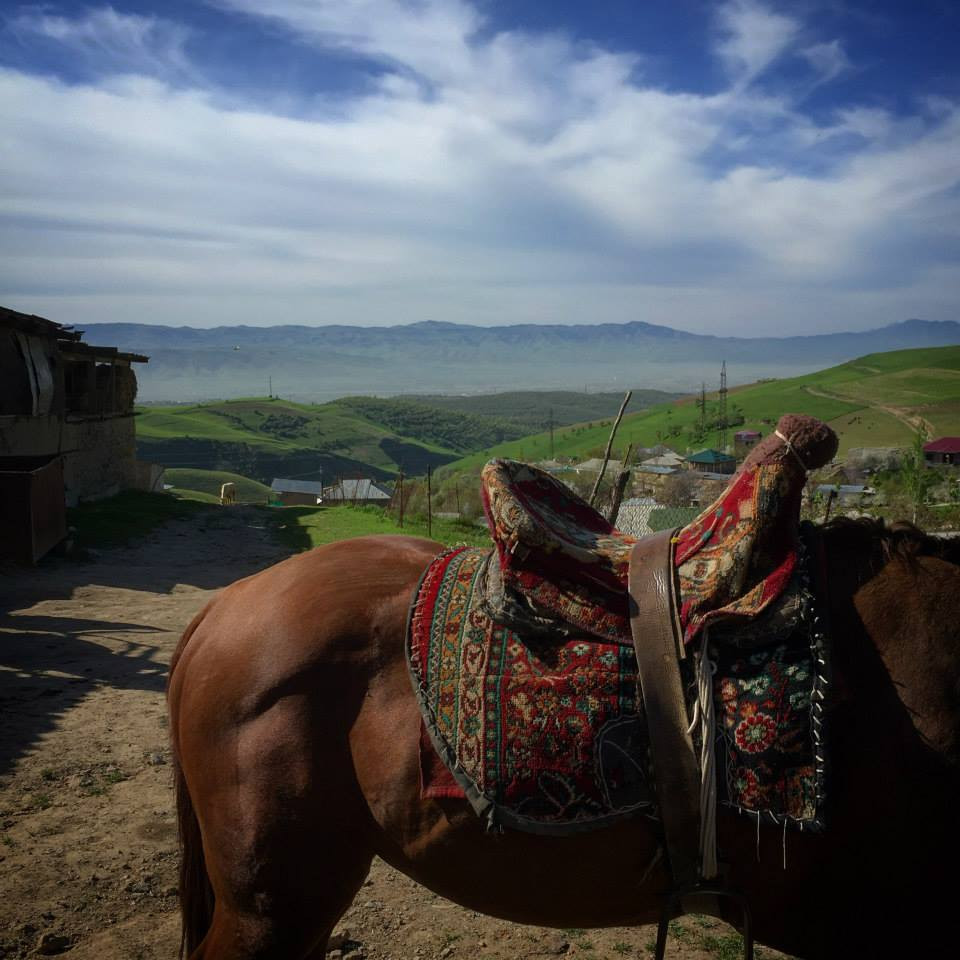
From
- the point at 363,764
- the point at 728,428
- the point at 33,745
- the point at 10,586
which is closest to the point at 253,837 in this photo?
the point at 363,764

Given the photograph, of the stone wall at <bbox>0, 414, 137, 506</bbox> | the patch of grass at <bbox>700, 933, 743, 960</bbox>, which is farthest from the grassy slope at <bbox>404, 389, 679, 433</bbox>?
the patch of grass at <bbox>700, 933, 743, 960</bbox>

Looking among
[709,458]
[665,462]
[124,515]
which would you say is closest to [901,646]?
[124,515]

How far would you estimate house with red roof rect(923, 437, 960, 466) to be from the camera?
2239 centimetres

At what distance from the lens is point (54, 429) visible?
1473 centimetres

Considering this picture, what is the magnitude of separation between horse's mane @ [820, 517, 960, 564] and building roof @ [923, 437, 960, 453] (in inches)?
965

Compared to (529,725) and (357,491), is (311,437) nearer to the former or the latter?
(357,491)

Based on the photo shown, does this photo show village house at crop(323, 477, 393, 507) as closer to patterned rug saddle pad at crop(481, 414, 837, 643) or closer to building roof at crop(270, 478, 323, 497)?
building roof at crop(270, 478, 323, 497)

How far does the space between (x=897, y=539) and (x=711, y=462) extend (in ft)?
94.8

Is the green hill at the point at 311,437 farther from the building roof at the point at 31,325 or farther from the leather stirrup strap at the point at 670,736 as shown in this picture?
the leather stirrup strap at the point at 670,736

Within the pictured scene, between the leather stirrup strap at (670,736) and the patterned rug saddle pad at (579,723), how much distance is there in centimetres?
4

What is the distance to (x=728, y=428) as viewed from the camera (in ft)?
143

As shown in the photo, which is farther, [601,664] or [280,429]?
[280,429]

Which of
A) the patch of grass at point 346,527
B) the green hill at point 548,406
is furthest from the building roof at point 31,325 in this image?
the green hill at point 548,406

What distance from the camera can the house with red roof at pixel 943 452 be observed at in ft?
73.5
